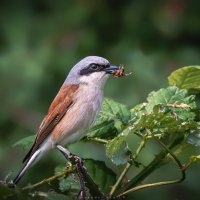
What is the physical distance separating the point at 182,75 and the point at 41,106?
3674mm

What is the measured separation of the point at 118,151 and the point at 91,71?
65.5 inches

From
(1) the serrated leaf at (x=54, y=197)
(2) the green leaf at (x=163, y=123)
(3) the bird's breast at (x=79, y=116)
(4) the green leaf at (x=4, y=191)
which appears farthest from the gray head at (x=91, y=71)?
(4) the green leaf at (x=4, y=191)

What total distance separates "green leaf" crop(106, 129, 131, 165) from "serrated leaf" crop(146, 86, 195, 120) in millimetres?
254

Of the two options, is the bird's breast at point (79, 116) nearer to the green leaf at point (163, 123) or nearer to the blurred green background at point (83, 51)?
the green leaf at point (163, 123)

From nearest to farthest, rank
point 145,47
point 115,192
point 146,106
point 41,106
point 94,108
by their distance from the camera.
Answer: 1. point 115,192
2. point 146,106
3. point 94,108
4. point 41,106
5. point 145,47

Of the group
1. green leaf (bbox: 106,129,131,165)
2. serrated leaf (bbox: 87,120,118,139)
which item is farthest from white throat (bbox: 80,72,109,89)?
green leaf (bbox: 106,129,131,165)

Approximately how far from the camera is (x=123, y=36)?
23.3 ft

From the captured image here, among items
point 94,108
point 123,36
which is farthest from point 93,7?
point 94,108

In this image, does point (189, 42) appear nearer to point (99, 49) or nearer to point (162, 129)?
point (99, 49)

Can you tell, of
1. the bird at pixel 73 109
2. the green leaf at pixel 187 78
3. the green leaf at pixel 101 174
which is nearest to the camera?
the green leaf at pixel 101 174

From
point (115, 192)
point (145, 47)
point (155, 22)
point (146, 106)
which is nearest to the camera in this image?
point (115, 192)

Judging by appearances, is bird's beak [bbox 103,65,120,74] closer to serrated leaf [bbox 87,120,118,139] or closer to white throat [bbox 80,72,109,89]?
white throat [bbox 80,72,109,89]

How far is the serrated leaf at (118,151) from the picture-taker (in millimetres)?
2424

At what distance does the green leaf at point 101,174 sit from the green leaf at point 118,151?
0.14m
